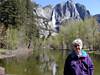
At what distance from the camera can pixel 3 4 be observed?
7956 centimetres

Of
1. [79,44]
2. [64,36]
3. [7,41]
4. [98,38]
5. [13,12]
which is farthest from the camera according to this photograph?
[64,36]

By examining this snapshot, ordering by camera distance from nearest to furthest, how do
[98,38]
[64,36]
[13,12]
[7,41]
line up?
[7,41], [13,12], [98,38], [64,36]

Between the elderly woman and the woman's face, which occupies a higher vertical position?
the woman's face

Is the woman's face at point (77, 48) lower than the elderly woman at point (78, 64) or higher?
higher

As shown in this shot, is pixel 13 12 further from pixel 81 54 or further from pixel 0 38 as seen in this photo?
pixel 81 54

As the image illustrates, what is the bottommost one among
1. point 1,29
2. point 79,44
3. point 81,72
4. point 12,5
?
point 81,72

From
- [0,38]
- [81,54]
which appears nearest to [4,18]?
[0,38]

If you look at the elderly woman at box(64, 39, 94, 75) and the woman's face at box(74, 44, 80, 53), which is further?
the elderly woman at box(64, 39, 94, 75)

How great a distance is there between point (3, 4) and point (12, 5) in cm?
251

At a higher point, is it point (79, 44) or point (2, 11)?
point (2, 11)

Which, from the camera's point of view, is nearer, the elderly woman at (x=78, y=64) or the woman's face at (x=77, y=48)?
the woman's face at (x=77, y=48)

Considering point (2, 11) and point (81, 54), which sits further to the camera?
point (2, 11)

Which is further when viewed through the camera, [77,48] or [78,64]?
[78,64]

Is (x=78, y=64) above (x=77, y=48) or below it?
below
